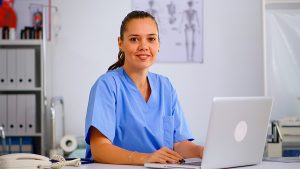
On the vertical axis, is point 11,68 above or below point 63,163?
above

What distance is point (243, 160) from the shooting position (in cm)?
166

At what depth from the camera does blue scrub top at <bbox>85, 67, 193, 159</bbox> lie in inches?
69.6

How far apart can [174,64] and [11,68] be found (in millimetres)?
1262

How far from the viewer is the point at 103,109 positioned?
5.82 ft

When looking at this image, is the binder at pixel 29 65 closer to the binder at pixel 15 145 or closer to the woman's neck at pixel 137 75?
the binder at pixel 15 145

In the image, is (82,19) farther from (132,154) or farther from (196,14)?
(132,154)

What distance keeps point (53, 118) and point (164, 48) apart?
106cm

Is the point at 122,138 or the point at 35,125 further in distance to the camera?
the point at 35,125

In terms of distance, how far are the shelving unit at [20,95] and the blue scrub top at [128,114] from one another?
203 centimetres

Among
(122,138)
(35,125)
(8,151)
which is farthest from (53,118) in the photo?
(122,138)

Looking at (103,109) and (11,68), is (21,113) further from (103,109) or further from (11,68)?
(103,109)

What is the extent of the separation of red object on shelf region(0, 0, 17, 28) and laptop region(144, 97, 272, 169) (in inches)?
108

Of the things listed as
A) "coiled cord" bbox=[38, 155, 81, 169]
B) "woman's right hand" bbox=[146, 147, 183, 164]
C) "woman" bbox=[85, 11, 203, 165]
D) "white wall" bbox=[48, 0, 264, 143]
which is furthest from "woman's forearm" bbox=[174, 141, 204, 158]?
"white wall" bbox=[48, 0, 264, 143]

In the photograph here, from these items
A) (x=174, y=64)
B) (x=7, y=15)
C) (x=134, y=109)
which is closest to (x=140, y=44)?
(x=134, y=109)
